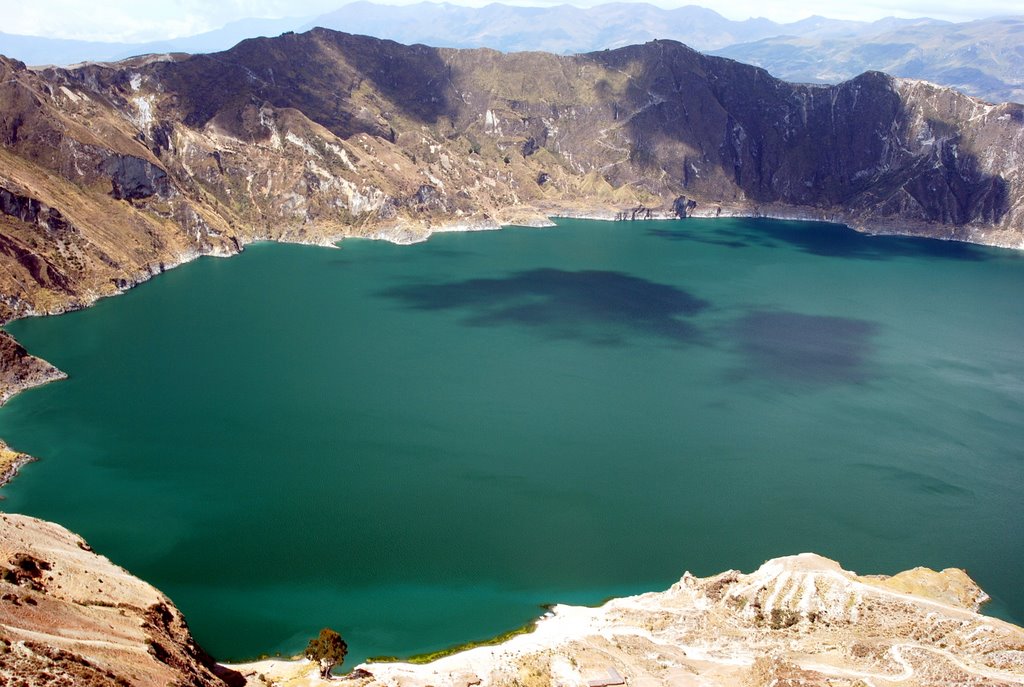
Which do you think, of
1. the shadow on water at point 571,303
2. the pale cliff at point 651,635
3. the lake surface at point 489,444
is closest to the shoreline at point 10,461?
the lake surface at point 489,444

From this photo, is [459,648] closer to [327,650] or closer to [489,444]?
[327,650]

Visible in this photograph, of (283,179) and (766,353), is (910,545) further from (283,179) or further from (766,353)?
(283,179)

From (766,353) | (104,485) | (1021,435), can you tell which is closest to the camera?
(104,485)

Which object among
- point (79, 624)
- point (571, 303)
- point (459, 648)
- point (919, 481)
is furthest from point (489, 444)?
point (571, 303)

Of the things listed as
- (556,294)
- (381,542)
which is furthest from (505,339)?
(381,542)

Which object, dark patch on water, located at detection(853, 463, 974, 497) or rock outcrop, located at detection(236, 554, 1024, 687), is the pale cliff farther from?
dark patch on water, located at detection(853, 463, 974, 497)

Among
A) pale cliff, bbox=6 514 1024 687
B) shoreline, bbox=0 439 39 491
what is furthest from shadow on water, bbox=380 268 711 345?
pale cliff, bbox=6 514 1024 687

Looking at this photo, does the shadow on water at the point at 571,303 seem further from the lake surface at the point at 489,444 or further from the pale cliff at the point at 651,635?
the pale cliff at the point at 651,635
